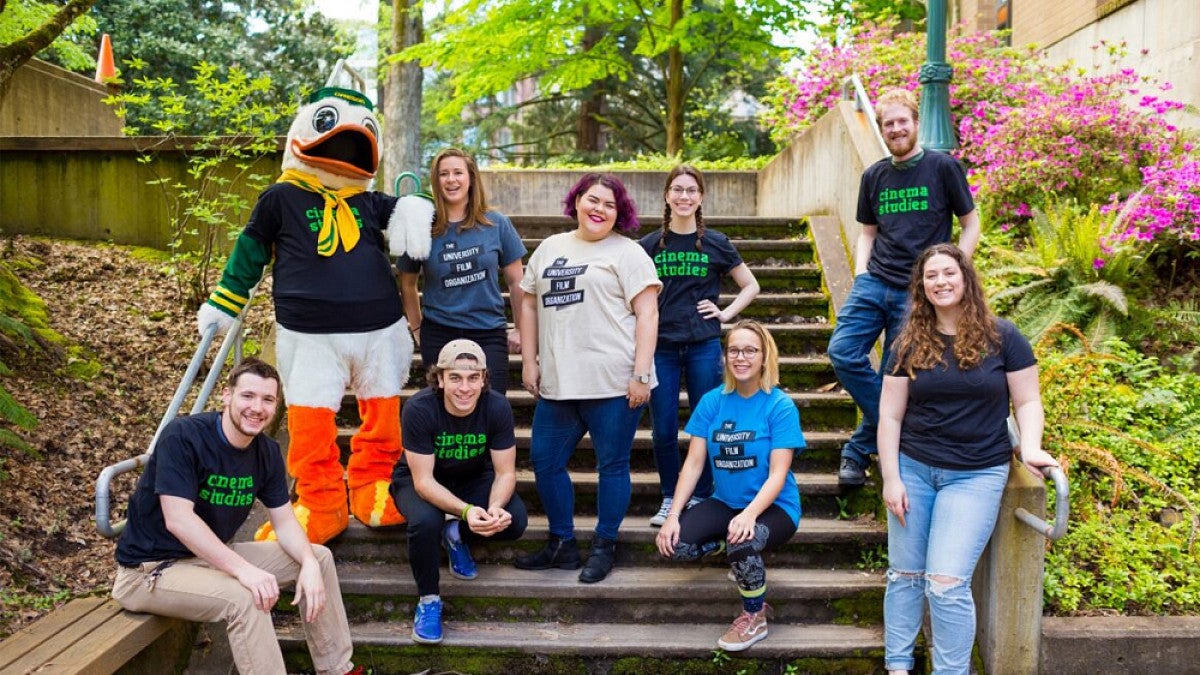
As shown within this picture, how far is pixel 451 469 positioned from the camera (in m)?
4.05

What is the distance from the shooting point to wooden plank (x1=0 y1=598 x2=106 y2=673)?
Result: 3297 millimetres

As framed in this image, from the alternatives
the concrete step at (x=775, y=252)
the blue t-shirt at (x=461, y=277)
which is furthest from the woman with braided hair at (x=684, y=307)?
the concrete step at (x=775, y=252)

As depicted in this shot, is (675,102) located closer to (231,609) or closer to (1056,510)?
(1056,510)

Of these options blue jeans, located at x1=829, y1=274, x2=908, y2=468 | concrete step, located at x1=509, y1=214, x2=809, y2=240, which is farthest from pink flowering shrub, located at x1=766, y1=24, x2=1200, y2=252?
blue jeans, located at x1=829, y1=274, x2=908, y2=468

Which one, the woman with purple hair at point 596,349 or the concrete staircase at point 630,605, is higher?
the woman with purple hair at point 596,349

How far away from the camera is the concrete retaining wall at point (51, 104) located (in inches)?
352

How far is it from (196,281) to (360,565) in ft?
9.39

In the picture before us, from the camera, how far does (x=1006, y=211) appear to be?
709cm

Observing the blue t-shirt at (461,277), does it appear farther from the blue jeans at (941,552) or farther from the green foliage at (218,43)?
the green foliage at (218,43)

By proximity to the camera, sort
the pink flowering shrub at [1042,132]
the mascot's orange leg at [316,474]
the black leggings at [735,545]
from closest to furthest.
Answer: the black leggings at [735,545], the mascot's orange leg at [316,474], the pink flowering shrub at [1042,132]

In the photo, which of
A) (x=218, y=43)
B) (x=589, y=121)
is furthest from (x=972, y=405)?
(x=218, y=43)

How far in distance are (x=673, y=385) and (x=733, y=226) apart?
2612mm

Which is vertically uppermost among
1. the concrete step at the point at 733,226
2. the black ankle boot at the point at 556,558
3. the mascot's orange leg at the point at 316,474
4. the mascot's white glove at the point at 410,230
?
the concrete step at the point at 733,226

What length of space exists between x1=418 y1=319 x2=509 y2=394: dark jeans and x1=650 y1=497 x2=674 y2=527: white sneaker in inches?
36.6
